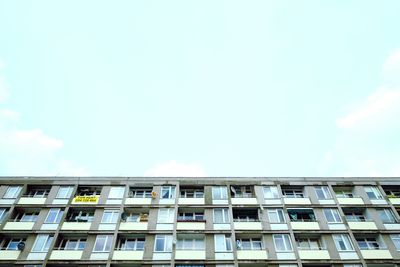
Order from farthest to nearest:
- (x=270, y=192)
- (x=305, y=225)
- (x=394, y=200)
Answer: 1. (x=270, y=192)
2. (x=394, y=200)
3. (x=305, y=225)

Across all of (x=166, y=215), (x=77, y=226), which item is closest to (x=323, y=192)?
(x=166, y=215)

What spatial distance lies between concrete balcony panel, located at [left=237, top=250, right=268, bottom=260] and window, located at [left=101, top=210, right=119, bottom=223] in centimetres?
1132

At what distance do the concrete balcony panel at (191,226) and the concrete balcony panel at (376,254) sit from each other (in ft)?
43.2

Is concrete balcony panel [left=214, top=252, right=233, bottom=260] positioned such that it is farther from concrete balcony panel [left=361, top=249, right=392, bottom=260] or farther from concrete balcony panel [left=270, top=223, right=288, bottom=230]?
concrete balcony panel [left=361, top=249, right=392, bottom=260]

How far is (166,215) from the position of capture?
28.8m

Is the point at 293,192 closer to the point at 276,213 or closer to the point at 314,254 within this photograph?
the point at 276,213

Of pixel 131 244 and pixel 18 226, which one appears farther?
pixel 18 226

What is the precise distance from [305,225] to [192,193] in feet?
36.3

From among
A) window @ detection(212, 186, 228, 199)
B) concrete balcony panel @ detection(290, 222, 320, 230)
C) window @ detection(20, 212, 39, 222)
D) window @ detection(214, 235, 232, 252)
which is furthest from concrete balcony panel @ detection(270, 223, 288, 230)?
window @ detection(20, 212, 39, 222)

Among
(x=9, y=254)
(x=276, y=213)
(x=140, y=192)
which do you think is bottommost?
(x=9, y=254)

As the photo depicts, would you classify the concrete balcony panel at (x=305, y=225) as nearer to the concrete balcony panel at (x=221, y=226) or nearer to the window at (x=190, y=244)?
the concrete balcony panel at (x=221, y=226)

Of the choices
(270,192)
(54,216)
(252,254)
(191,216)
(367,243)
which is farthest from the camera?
(270,192)

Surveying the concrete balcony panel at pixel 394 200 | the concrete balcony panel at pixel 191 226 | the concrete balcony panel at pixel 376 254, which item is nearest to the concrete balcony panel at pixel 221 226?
the concrete balcony panel at pixel 191 226

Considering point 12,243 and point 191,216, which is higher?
point 191,216
